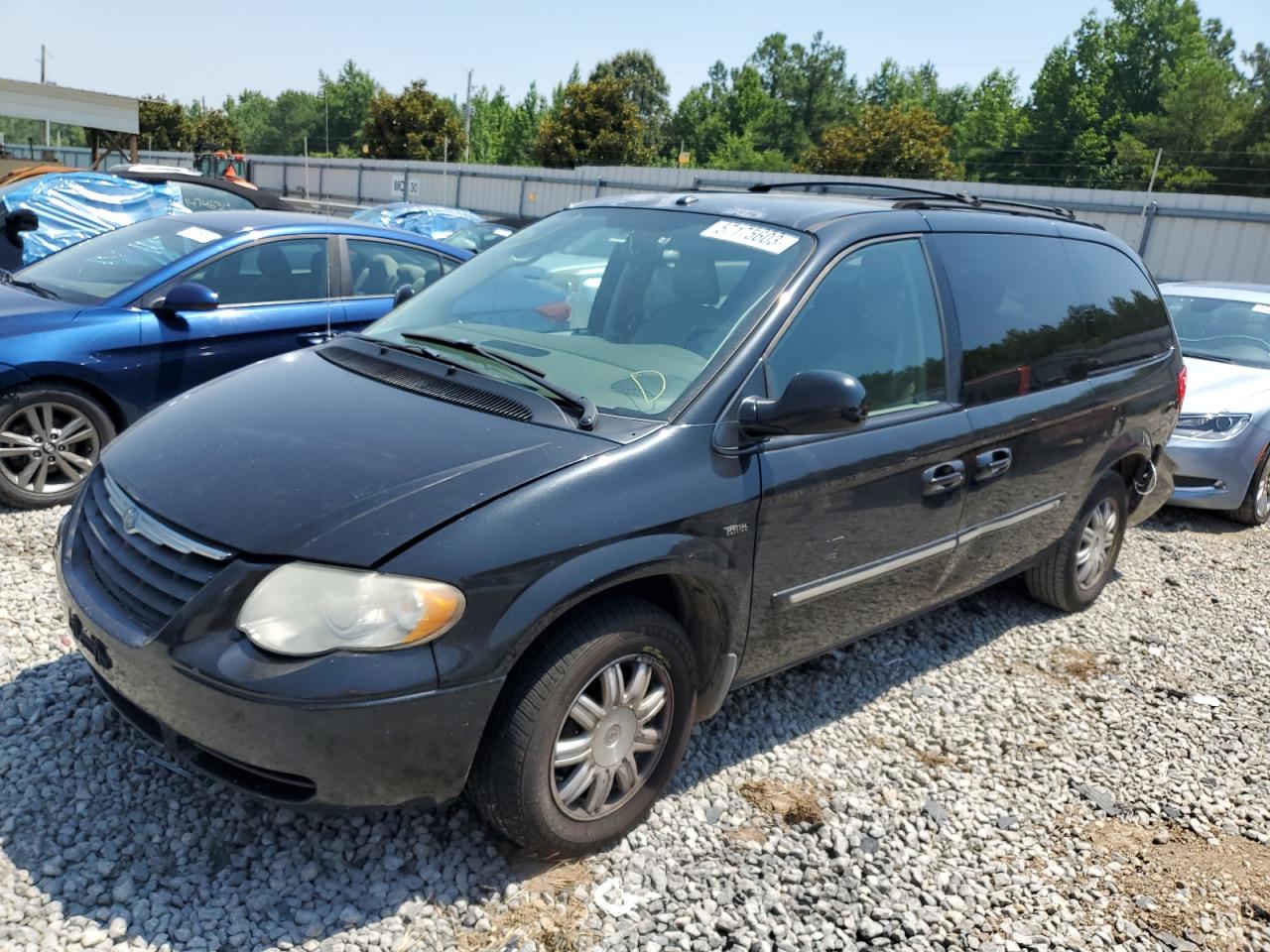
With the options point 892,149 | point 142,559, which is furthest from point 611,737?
point 892,149

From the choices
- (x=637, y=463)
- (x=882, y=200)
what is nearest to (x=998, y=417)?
(x=882, y=200)

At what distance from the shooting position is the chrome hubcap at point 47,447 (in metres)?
5.07

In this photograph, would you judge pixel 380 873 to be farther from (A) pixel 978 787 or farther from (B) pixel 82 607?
(A) pixel 978 787

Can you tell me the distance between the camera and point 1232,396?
7273mm

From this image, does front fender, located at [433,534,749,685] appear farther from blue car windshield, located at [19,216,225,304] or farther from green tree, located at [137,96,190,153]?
green tree, located at [137,96,190,153]

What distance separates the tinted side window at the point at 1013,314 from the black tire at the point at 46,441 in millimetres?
4279

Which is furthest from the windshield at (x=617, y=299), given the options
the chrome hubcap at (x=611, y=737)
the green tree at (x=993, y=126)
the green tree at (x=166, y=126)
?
the green tree at (x=166, y=126)

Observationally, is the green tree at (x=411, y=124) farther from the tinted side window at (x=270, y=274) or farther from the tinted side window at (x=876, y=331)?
the tinted side window at (x=876, y=331)

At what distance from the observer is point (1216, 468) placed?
23.1 feet

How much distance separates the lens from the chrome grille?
2.49 metres

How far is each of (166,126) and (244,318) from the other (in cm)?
8086

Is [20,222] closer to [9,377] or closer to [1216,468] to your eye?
[9,377]

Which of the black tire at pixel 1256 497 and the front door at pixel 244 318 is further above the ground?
the front door at pixel 244 318

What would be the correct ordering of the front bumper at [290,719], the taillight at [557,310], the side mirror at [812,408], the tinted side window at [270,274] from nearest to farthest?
1. the front bumper at [290,719]
2. the side mirror at [812,408]
3. the taillight at [557,310]
4. the tinted side window at [270,274]
